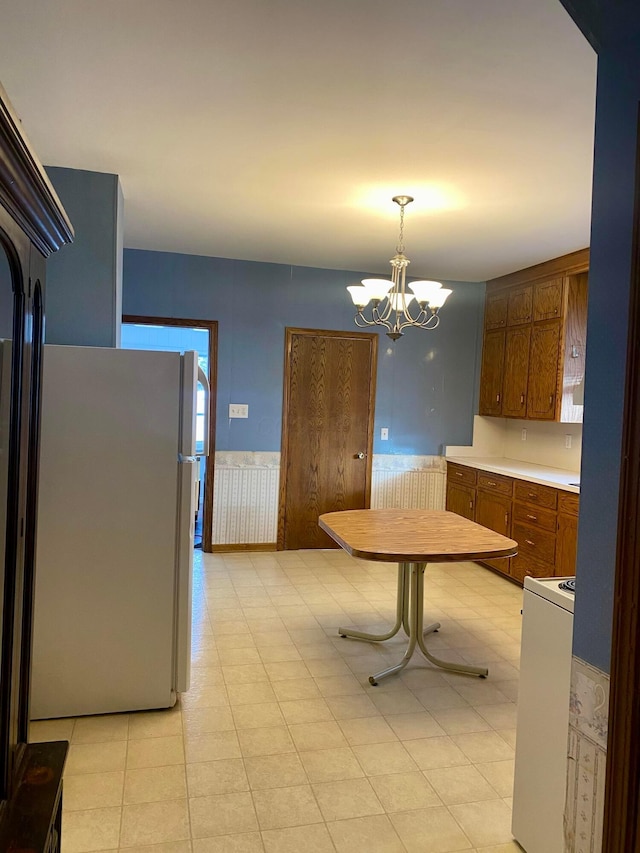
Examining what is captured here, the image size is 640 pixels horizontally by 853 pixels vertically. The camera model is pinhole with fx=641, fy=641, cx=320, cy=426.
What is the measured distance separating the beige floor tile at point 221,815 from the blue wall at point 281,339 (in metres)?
3.47

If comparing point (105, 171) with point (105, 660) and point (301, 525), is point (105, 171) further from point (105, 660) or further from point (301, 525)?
point (301, 525)

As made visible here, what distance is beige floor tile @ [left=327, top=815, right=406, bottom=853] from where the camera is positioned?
2.04m

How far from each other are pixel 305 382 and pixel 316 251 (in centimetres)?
117

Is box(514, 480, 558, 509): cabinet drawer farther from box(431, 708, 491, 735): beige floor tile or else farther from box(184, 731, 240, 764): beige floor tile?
box(184, 731, 240, 764): beige floor tile

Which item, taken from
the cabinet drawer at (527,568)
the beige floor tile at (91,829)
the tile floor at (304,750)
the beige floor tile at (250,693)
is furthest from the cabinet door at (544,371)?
the beige floor tile at (91,829)

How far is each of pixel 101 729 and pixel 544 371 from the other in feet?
12.7

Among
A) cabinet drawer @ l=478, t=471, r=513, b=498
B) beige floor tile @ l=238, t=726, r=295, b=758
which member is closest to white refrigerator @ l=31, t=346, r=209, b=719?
beige floor tile @ l=238, t=726, r=295, b=758

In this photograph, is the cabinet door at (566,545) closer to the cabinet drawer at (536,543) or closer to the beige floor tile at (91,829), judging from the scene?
the cabinet drawer at (536,543)

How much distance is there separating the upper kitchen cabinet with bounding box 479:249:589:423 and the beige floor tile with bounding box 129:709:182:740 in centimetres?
342

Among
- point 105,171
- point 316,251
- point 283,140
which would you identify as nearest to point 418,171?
point 283,140

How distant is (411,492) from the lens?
235 inches

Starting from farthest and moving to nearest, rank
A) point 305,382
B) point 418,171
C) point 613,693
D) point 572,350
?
point 305,382 → point 572,350 → point 418,171 → point 613,693

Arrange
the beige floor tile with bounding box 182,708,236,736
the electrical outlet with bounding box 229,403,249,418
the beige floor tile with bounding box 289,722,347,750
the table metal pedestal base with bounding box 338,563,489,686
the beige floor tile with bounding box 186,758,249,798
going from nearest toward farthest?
the beige floor tile with bounding box 186,758,249,798, the beige floor tile with bounding box 289,722,347,750, the beige floor tile with bounding box 182,708,236,736, the table metal pedestal base with bounding box 338,563,489,686, the electrical outlet with bounding box 229,403,249,418

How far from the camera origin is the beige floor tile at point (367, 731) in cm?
268
